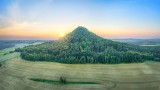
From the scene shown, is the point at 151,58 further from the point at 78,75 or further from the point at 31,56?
the point at 31,56

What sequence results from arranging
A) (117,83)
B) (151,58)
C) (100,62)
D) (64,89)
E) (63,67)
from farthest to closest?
(151,58)
(100,62)
(63,67)
(117,83)
(64,89)

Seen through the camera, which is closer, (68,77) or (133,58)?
(68,77)

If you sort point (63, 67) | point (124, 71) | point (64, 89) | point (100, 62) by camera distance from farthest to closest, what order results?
point (100, 62) → point (63, 67) → point (124, 71) → point (64, 89)

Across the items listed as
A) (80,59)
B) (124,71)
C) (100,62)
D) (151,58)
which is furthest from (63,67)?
(151,58)

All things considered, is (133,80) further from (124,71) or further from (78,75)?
(78,75)

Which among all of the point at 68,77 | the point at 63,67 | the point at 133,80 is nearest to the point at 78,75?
the point at 68,77

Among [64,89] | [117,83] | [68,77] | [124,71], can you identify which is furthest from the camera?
[124,71]
